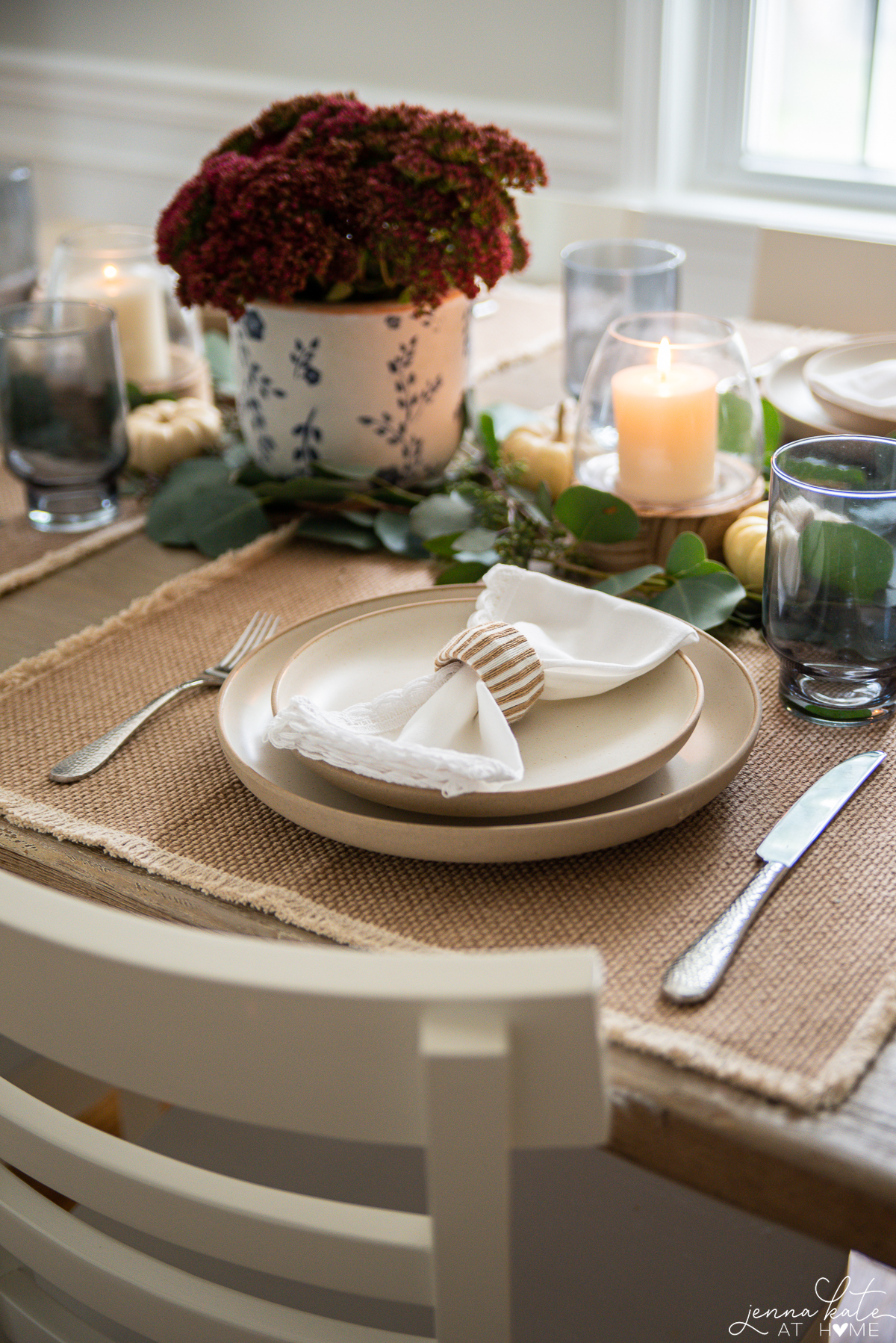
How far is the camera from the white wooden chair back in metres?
0.33

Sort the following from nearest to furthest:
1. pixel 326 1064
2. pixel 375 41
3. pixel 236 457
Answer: pixel 326 1064 < pixel 236 457 < pixel 375 41

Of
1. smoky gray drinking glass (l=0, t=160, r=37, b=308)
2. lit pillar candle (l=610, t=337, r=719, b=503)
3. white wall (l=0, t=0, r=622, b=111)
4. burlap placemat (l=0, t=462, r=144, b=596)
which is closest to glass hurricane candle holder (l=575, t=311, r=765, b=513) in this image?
lit pillar candle (l=610, t=337, r=719, b=503)

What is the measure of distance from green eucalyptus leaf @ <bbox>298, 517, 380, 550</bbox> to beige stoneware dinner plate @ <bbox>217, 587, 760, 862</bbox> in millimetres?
264

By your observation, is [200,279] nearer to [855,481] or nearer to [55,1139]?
[855,481]

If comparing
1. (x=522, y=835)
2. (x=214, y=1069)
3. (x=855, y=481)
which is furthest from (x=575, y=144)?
(x=214, y=1069)

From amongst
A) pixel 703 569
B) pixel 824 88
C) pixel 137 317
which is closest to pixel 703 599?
pixel 703 569

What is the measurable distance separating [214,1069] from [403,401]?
0.74 meters

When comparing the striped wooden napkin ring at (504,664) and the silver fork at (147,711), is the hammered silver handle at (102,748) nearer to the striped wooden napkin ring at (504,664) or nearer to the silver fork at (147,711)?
the silver fork at (147,711)

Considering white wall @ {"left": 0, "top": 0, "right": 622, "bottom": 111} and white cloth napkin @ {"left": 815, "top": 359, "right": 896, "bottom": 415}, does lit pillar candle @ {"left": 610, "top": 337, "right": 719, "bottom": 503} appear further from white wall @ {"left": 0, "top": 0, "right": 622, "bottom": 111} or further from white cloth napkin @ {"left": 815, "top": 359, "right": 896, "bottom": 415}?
white wall @ {"left": 0, "top": 0, "right": 622, "bottom": 111}

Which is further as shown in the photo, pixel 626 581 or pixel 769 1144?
pixel 626 581

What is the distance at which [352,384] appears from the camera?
988mm

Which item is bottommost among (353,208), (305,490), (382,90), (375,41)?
(305,490)

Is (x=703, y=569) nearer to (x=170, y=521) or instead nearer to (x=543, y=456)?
(x=543, y=456)

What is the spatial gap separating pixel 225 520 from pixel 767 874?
607 mm
